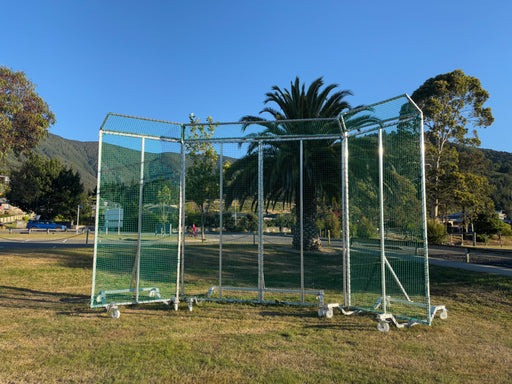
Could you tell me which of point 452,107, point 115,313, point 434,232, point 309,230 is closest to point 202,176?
point 115,313

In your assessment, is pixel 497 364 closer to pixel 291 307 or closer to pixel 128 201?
pixel 291 307

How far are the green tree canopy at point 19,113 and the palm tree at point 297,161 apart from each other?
9.24m

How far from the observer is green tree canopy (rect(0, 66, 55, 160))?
43.5ft

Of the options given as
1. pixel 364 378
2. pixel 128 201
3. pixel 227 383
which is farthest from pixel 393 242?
pixel 128 201

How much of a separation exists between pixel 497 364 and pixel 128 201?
623cm

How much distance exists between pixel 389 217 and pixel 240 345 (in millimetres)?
3392

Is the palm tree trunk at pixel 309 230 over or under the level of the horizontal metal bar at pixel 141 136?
under

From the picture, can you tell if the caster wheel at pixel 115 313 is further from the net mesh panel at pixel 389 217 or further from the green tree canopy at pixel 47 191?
the green tree canopy at pixel 47 191

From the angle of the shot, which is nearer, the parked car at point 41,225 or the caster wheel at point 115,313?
the caster wheel at point 115,313

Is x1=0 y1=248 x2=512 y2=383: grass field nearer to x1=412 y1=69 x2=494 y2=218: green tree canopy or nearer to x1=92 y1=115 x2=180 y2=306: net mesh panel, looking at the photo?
x1=92 y1=115 x2=180 y2=306: net mesh panel

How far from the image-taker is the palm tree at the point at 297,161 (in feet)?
26.2

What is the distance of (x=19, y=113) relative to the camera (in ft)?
45.3

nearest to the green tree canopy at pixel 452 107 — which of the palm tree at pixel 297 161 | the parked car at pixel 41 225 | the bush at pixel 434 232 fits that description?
the bush at pixel 434 232

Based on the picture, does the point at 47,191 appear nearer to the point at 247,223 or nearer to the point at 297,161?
the point at 297,161
